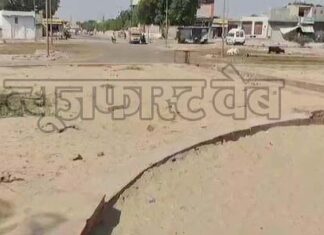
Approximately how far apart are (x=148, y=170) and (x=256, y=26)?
239ft

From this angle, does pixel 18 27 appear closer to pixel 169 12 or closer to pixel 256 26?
pixel 169 12

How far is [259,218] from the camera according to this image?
5.20 metres

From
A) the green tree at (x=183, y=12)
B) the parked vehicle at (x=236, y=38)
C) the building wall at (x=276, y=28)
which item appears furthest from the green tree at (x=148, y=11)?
the building wall at (x=276, y=28)

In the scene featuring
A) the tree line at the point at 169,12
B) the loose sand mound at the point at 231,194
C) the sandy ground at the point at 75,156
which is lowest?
the loose sand mound at the point at 231,194

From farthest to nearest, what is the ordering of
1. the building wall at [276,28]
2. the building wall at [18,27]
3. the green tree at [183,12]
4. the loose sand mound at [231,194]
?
the building wall at [276,28], the green tree at [183,12], the building wall at [18,27], the loose sand mound at [231,194]

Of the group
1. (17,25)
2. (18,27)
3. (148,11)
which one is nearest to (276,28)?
(148,11)

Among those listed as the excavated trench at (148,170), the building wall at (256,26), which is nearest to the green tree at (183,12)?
the building wall at (256,26)

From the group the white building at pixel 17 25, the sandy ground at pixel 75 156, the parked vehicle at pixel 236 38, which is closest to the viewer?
the sandy ground at pixel 75 156

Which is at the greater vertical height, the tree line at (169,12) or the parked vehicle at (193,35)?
the tree line at (169,12)

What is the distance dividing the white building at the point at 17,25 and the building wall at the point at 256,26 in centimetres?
3141

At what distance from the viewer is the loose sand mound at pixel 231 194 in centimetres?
492

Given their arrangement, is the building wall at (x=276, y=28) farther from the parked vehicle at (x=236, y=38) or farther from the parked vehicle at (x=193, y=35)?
the parked vehicle at (x=193, y=35)

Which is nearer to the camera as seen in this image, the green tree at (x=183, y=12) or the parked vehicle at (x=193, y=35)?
the parked vehicle at (x=193, y=35)

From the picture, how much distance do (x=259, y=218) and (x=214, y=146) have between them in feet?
7.29
